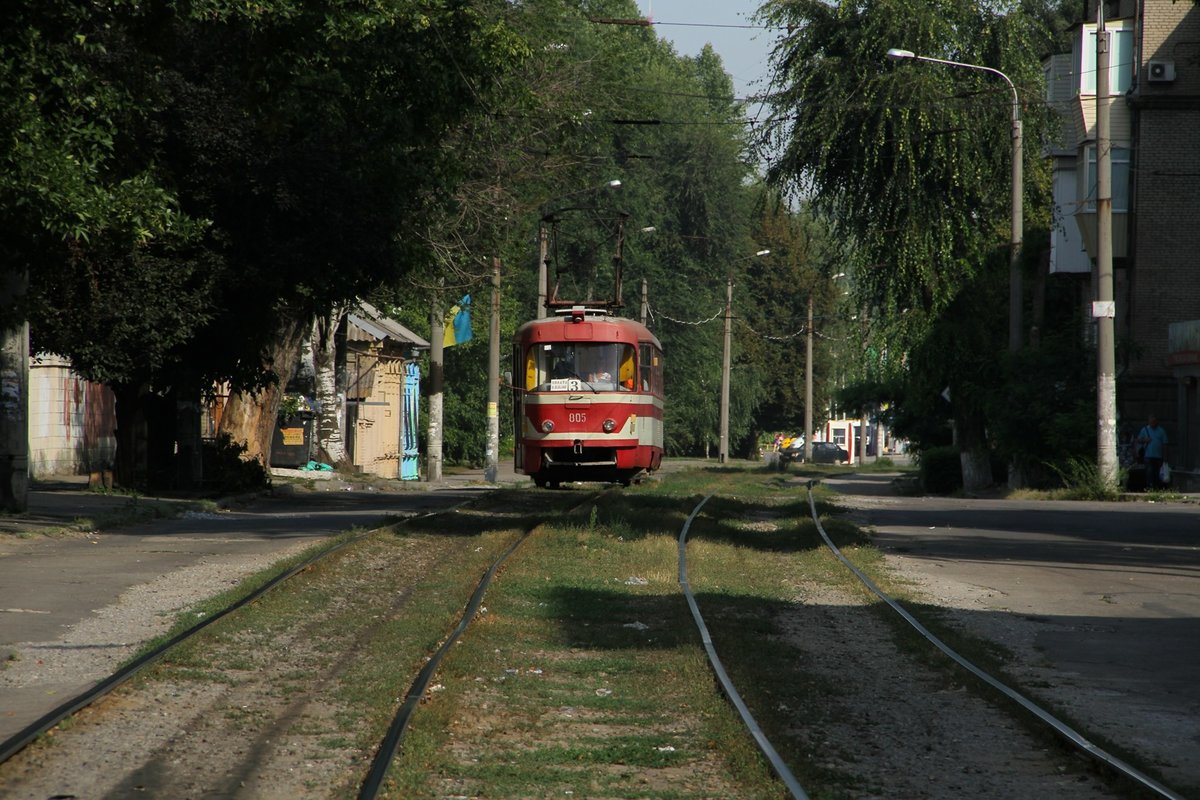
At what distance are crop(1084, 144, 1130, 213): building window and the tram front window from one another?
1547cm

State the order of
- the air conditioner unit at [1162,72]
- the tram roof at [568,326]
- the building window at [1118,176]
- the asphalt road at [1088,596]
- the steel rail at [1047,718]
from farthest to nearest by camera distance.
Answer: the building window at [1118,176] → the air conditioner unit at [1162,72] → the tram roof at [568,326] → the asphalt road at [1088,596] → the steel rail at [1047,718]

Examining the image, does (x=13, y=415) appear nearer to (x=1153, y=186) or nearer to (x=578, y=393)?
(x=578, y=393)

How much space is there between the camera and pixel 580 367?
89.8 feet

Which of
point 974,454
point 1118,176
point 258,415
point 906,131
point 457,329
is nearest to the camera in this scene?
point 258,415

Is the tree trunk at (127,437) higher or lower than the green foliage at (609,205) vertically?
lower

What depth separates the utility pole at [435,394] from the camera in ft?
127

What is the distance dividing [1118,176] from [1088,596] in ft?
82.5

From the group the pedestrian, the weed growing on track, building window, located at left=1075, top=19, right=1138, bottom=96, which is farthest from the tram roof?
building window, located at left=1075, top=19, right=1138, bottom=96

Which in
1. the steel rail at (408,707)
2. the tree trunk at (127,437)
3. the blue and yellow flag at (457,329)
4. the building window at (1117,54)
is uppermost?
the building window at (1117,54)

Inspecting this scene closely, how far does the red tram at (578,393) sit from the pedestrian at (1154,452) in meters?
11.5

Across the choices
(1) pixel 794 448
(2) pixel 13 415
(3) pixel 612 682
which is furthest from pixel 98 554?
(1) pixel 794 448

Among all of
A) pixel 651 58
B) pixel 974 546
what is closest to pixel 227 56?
pixel 974 546

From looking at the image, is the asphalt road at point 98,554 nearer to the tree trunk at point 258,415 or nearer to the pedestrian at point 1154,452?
the tree trunk at point 258,415

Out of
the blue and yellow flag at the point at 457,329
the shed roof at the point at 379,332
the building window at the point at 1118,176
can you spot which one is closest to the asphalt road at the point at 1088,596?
the building window at the point at 1118,176
